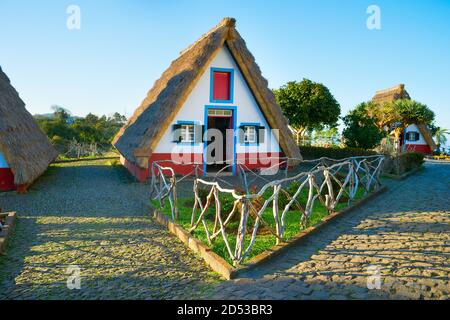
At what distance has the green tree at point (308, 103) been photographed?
2658 cm

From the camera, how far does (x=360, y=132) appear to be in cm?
2230

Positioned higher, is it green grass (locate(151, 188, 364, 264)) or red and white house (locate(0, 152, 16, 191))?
red and white house (locate(0, 152, 16, 191))

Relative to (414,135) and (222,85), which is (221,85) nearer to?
(222,85)

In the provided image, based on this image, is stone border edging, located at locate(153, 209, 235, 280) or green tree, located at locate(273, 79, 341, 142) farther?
green tree, located at locate(273, 79, 341, 142)

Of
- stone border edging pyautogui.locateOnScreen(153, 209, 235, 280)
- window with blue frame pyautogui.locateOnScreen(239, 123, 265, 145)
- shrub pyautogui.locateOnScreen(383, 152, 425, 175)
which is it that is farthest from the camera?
window with blue frame pyautogui.locateOnScreen(239, 123, 265, 145)

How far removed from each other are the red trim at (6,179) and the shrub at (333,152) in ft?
57.2

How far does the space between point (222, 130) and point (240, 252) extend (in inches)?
472

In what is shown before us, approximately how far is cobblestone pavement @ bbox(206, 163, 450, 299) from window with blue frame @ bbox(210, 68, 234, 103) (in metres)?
8.68

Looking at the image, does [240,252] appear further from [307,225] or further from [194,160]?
[194,160]

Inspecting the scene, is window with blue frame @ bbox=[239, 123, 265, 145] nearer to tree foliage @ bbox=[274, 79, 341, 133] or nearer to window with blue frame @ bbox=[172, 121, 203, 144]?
window with blue frame @ bbox=[172, 121, 203, 144]

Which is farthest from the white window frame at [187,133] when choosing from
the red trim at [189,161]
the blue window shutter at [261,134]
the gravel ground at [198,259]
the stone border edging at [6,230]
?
the stone border edging at [6,230]

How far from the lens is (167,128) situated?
46.7 ft

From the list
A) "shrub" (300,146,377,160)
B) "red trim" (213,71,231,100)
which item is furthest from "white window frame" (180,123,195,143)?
"shrub" (300,146,377,160)

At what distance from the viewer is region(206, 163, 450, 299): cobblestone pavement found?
430cm
